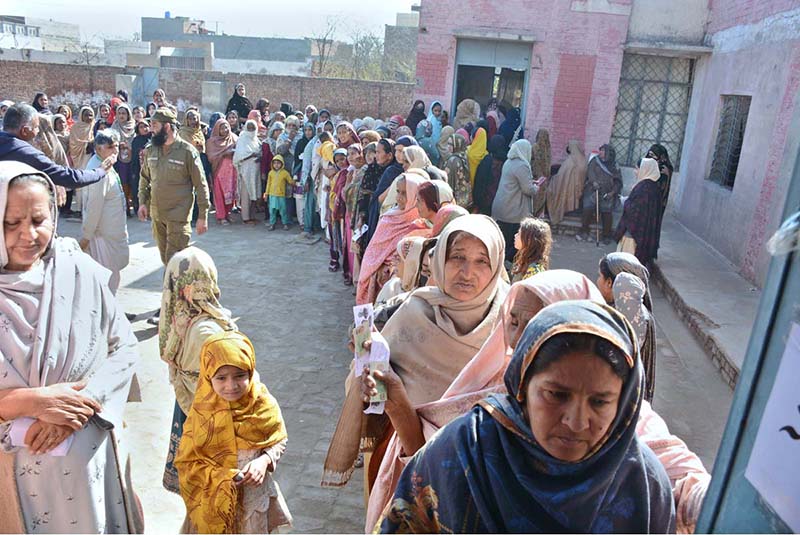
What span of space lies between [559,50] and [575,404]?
Result: 39.3 ft

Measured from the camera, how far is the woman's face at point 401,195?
17.4 ft

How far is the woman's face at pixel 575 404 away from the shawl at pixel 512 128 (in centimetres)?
1062

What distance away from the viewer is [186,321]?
307cm

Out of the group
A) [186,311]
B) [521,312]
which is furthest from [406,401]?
[186,311]

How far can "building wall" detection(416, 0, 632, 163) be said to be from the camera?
11.7 metres

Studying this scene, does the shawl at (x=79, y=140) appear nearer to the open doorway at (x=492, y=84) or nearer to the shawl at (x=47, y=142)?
the shawl at (x=47, y=142)

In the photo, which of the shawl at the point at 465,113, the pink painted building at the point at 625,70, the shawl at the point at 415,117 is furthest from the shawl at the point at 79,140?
the shawl at the point at 465,113

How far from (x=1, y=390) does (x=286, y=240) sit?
774 cm

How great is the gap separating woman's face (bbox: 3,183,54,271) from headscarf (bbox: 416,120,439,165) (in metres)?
8.20

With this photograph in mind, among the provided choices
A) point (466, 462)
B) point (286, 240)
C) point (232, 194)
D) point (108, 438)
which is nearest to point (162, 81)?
point (232, 194)

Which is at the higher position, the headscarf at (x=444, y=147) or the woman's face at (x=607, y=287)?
the headscarf at (x=444, y=147)

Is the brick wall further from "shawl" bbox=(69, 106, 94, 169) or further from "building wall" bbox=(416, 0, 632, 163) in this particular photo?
"shawl" bbox=(69, 106, 94, 169)

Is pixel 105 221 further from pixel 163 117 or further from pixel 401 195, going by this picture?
pixel 401 195

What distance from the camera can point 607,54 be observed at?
462 inches
